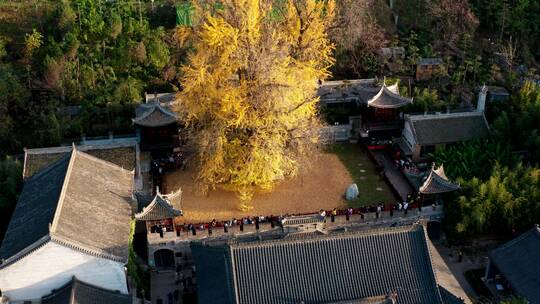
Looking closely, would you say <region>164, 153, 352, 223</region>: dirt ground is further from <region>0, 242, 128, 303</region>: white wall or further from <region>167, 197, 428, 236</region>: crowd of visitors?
<region>0, 242, 128, 303</region>: white wall

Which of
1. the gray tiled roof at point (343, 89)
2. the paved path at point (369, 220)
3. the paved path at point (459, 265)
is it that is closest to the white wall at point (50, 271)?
the paved path at point (369, 220)

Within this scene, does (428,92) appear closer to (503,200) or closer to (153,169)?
(503,200)

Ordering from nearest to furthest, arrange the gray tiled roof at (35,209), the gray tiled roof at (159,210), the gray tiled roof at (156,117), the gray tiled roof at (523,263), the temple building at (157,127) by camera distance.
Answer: the gray tiled roof at (35,209) < the gray tiled roof at (523,263) < the gray tiled roof at (159,210) < the gray tiled roof at (156,117) < the temple building at (157,127)

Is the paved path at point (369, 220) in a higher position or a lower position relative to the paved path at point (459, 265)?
higher

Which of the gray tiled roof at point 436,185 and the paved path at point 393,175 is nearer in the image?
the gray tiled roof at point 436,185

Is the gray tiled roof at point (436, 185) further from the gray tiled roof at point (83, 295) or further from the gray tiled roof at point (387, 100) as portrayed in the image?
the gray tiled roof at point (83, 295)

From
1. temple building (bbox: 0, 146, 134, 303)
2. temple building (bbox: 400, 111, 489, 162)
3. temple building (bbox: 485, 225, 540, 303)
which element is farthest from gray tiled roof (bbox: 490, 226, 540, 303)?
temple building (bbox: 0, 146, 134, 303)

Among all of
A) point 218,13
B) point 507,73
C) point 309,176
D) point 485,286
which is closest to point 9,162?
point 218,13
